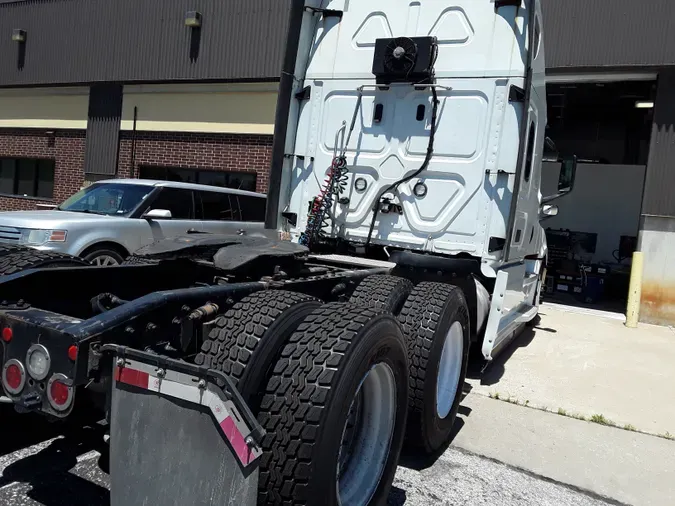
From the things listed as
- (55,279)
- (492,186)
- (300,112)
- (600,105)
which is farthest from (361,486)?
(600,105)

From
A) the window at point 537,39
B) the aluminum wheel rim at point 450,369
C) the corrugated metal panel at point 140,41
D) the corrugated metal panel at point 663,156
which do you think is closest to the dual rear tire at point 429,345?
the aluminum wheel rim at point 450,369

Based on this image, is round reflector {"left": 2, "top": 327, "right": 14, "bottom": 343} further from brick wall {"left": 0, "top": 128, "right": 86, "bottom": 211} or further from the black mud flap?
brick wall {"left": 0, "top": 128, "right": 86, "bottom": 211}

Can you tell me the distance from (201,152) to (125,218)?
20.4 ft

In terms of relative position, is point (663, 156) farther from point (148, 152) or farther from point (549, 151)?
point (148, 152)

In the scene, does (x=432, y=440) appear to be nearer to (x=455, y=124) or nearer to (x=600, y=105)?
(x=455, y=124)

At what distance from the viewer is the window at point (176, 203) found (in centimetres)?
835

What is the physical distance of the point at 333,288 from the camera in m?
3.90

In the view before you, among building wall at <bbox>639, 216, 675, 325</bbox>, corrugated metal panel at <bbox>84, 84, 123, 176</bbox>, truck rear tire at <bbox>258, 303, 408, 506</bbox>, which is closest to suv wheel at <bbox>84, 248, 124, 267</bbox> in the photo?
truck rear tire at <bbox>258, 303, 408, 506</bbox>

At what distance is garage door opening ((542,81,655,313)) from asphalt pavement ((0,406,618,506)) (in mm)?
9376

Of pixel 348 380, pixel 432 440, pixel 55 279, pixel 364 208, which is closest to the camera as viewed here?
pixel 348 380

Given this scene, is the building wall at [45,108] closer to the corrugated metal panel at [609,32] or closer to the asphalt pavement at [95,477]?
the corrugated metal panel at [609,32]

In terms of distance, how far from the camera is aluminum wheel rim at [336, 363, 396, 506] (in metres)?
2.73

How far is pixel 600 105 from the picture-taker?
1549cm

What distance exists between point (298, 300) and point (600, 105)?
606 inches
